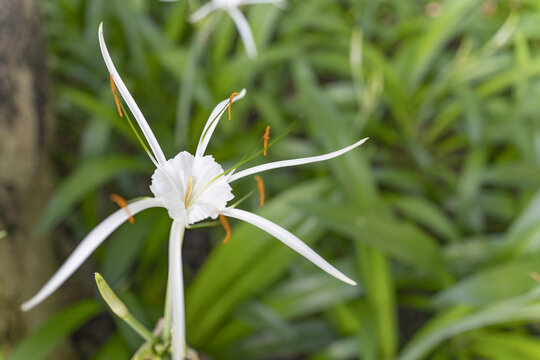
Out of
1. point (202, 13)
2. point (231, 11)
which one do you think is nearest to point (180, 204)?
point (231, 11)

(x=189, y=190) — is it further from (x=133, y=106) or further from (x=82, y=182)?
(x=82, y=182)

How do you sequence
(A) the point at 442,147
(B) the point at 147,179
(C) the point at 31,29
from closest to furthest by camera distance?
(C) the point at 31,29, (B) the point at 147,179, (A) the point at 442,147

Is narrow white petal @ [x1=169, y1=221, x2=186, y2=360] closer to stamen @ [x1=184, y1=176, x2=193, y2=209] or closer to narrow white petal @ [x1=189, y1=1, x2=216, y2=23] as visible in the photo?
stamen @ [x1=184, y1=176, x2=193, y2=209]

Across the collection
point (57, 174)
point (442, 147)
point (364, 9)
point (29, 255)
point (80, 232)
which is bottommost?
point (29, 255)

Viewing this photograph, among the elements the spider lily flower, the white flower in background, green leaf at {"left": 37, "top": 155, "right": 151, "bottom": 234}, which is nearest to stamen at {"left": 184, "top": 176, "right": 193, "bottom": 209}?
the white flower in background

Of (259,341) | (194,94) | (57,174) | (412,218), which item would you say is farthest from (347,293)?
(57,174)

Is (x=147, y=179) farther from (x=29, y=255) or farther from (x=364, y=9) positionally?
(x=364, y=9)
